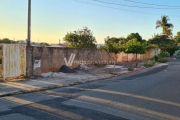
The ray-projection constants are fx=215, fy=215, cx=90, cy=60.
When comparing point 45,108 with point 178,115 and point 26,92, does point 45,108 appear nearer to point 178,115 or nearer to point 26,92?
point 26,92

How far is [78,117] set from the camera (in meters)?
5.57

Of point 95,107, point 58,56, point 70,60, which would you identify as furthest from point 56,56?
point 95,107

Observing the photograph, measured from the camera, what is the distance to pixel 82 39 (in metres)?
34.1

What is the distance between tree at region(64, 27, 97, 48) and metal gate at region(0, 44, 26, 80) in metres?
21.0

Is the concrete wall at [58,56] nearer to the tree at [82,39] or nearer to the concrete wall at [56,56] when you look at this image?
the concrete wall at [56,56]

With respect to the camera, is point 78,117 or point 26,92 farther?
point 26,92

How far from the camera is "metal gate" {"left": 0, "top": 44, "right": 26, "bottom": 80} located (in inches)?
471

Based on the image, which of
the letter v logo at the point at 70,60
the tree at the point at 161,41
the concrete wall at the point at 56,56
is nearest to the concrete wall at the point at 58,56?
the concrete wall at the point at 56,56

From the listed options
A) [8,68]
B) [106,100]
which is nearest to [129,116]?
[106,100]

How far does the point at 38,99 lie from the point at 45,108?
4.82 feet

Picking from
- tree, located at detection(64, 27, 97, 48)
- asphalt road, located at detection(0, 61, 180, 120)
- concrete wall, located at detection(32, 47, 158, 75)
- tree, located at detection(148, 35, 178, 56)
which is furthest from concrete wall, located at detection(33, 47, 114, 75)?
tree, located at detection(148, 35, 178, 56)

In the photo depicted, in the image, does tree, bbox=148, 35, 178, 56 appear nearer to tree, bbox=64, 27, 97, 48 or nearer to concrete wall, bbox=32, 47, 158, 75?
tree, bbox=64, 27, 97, 48

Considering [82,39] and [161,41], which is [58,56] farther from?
[161,41]

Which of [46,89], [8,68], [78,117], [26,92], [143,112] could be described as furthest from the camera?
[8,68]
